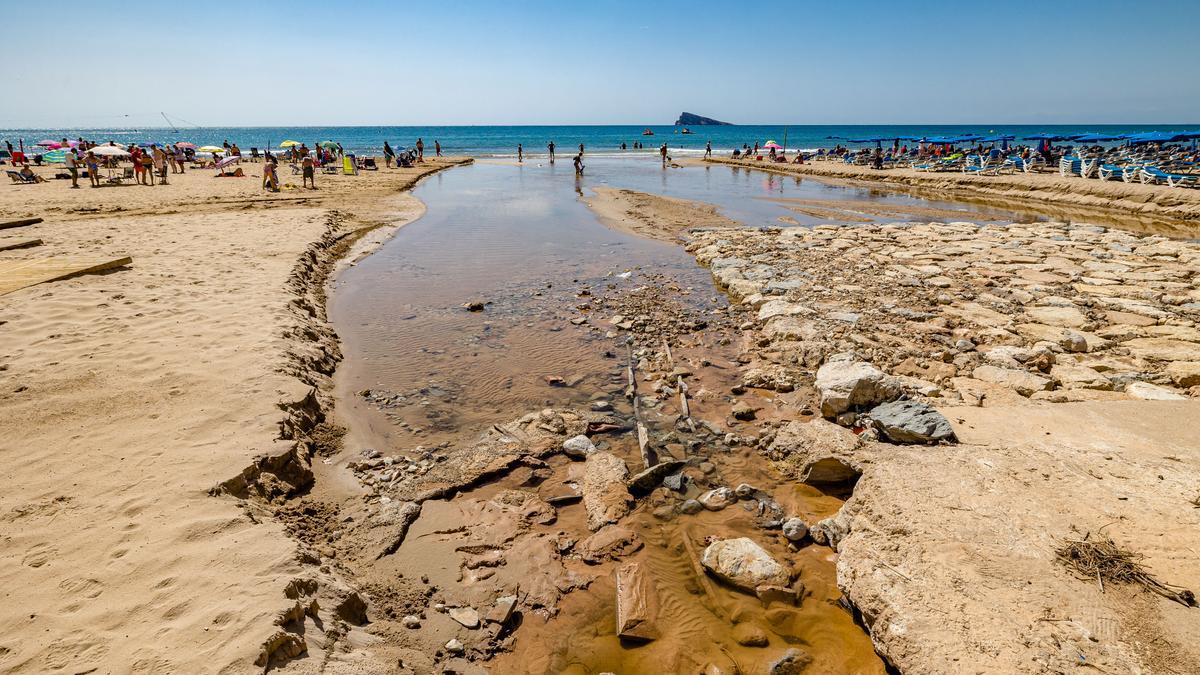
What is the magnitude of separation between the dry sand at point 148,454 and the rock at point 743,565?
2.71 m

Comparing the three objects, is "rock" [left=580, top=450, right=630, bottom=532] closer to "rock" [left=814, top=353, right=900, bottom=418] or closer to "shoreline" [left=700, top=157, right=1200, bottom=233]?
"rock" [left=814, top=353, right=900, bottom=418]

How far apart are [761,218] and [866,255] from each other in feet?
25.7

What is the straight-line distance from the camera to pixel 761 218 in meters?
21.0

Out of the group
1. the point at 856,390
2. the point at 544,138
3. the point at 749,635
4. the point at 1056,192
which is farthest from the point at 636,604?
the point at 544,138

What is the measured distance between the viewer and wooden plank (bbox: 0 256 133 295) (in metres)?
8.66

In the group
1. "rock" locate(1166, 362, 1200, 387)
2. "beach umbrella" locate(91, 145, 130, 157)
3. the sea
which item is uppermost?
the sea

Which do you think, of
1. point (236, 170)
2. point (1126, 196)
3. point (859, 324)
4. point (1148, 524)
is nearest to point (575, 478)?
point (1148, 524)

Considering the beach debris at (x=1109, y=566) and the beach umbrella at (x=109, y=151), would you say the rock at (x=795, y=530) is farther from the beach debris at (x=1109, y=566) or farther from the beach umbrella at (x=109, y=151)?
the beach umbrella at (x=109, y=151)

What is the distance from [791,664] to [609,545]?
160 cm

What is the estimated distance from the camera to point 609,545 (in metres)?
4.42

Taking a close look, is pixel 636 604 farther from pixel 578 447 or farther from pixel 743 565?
pixel 578 447

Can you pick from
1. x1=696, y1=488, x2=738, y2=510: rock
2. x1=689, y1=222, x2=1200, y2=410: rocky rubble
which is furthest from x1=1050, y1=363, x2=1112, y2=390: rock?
x1=696, y1=488, x2=738, y2=510: rock

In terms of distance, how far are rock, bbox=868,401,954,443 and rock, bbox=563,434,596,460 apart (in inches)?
119

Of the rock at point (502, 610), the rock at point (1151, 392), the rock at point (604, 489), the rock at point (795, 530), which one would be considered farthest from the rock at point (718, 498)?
the rock at point (1151, 392)
